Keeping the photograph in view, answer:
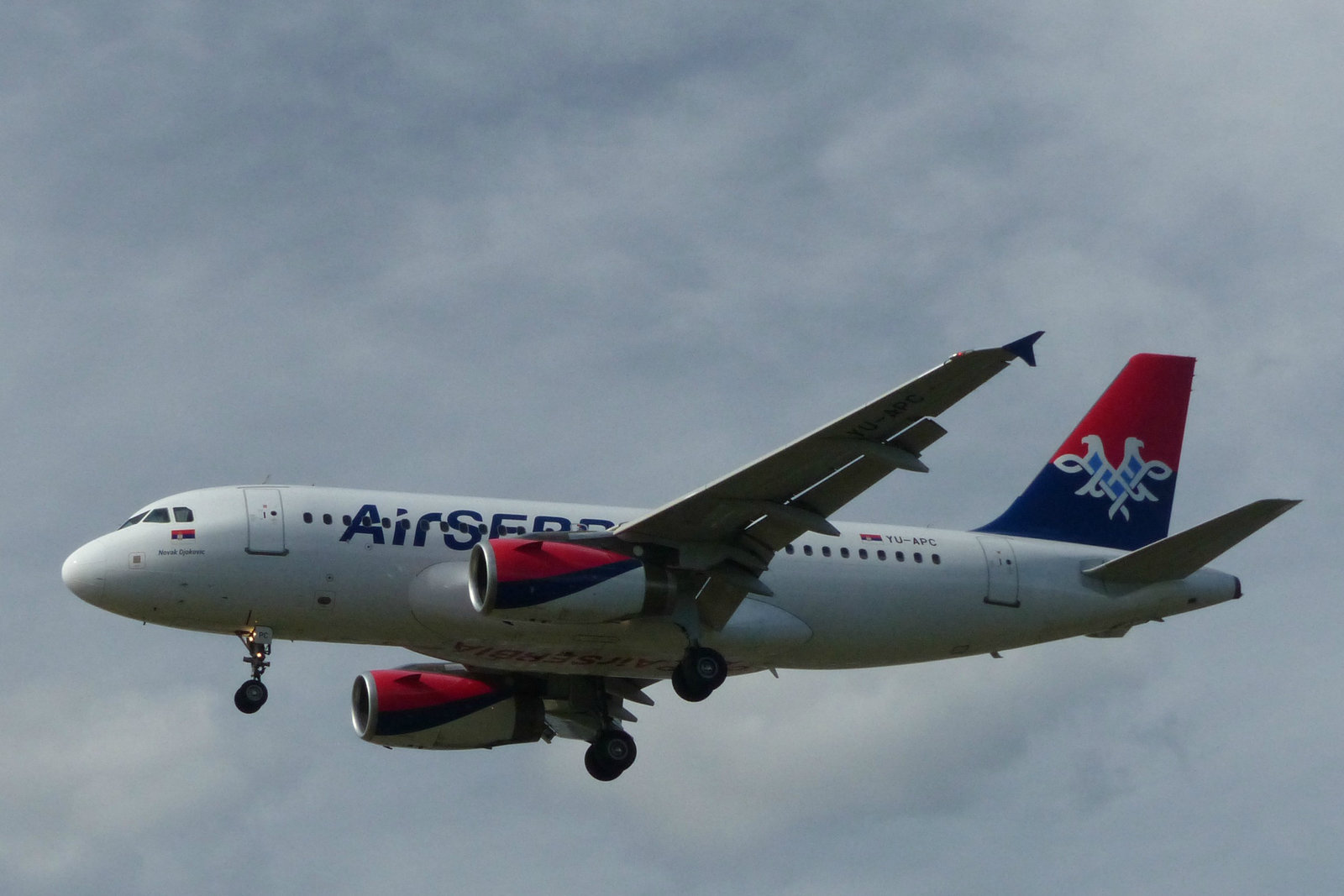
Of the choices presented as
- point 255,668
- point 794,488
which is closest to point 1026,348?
point 794,488

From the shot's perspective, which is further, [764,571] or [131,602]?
[764,571]

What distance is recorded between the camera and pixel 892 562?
116ft

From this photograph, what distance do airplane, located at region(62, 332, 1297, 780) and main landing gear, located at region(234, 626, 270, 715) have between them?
0.03m

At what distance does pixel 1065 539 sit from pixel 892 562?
15.4ft

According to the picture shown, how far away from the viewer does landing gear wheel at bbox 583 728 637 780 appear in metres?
37.6

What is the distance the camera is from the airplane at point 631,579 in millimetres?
31562

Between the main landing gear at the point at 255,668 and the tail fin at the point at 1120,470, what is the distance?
15039 mm

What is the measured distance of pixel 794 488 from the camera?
31.7m

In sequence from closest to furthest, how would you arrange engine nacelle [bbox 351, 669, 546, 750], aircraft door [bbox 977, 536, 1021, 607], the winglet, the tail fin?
the winglet < aircraft door [bbox 977, 536, 1021, 607] < engine nacelle [bbox 351, 669, 546, 750] < the tail fin

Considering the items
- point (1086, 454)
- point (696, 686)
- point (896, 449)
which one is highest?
point (1086, 454)

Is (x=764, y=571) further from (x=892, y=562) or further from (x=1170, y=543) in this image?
(x=1170, y=543)

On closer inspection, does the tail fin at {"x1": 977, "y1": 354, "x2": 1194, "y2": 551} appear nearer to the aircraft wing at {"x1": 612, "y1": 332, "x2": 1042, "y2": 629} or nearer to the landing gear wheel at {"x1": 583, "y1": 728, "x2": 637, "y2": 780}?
the aircraft wing at {"x1": 612, "y1": 332, "x2": 1042, "y2": 629}

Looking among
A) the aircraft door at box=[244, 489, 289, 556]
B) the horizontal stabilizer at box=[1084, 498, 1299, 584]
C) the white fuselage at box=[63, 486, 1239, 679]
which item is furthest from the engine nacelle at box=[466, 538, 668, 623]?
the horizontal stabilizer at box=[1084, 498, 1299, 584]

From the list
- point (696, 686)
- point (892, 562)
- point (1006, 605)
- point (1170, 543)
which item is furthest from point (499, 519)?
point (1170, 543)
